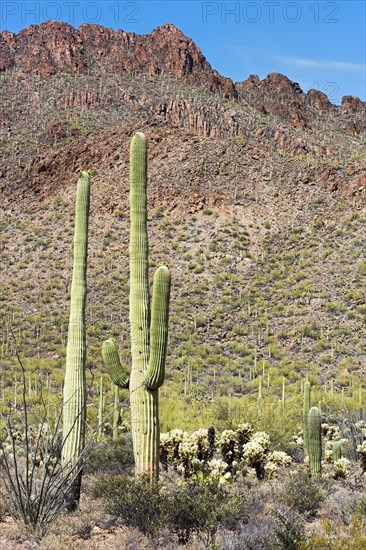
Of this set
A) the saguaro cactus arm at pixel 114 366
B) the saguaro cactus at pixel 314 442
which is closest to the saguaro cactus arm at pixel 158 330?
the saguaro cactus arm at pixel 114 366

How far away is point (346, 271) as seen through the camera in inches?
1234

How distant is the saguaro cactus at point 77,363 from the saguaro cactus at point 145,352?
57cm

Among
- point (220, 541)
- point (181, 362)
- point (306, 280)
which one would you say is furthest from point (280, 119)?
point (220, 541)

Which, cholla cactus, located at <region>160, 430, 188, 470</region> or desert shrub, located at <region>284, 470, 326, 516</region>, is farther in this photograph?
cholla cactus, located at <region>160, 430, 188, 470</region>

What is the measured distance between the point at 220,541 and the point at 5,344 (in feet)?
74.2

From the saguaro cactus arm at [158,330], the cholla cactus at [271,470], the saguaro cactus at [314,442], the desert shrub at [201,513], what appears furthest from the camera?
the saguaro cactus at [314,442]

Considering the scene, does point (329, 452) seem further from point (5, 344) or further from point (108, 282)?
point (108, 282)

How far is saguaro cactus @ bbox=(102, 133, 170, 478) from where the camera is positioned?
816 centimetres

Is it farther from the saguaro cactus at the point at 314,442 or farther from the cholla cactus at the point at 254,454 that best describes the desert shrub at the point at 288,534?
the saguaro cactus at the point at 314,442

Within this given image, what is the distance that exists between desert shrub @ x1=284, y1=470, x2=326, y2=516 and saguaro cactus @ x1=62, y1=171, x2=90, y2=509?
2.85 m

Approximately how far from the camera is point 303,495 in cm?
897

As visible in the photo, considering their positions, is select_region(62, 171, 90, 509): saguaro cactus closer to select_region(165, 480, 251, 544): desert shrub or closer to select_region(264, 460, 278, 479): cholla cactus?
select_region(165, 480, 251, 544): desert shrub

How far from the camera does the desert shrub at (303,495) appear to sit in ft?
29.0

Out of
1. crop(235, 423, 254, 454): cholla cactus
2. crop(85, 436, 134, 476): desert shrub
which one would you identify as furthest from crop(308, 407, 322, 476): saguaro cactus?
crop(85, 436, 134, 476): desert shrub
